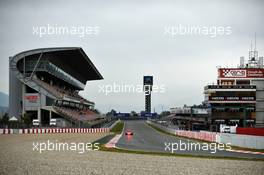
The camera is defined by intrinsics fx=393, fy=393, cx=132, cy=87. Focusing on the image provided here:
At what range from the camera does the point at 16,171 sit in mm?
13383

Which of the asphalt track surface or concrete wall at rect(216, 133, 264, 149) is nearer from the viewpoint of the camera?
the asphalt track surface

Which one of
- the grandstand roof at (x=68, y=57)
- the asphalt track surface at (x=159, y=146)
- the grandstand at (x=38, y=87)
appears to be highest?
the grandstand roof at (x=68, y=57)

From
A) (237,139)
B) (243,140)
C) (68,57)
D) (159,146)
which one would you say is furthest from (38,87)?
(243,140)

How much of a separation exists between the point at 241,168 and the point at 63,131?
131 feet

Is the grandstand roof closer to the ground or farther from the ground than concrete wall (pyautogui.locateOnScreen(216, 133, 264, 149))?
farther from the ground

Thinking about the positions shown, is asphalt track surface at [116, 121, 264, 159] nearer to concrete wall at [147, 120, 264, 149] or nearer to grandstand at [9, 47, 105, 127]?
concrete wall at [147, 120, 264, 149]

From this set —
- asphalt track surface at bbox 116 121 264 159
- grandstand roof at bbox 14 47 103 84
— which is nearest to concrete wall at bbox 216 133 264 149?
asphalt track surface at bbox 116 121 264 159

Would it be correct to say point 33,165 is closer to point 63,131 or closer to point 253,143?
point 253,143

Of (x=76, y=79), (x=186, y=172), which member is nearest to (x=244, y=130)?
(x=186, y=172)

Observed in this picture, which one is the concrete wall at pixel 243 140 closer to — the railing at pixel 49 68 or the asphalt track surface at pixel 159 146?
the asphalt track surface at pixel 159 146

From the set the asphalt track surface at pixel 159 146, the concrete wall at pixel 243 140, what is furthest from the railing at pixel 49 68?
the concrete wall at pixel 243 140

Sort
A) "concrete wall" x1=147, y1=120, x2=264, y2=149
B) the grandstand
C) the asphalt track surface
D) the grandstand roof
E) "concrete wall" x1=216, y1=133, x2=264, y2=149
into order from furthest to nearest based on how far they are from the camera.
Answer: the grandstand roof
the grandstand
"concrete wall" x1=147, y1=120, x2=264, y2=149
"concrete wall" x1=216, y1=133, x2=264, y2=149
the asphalt track surface

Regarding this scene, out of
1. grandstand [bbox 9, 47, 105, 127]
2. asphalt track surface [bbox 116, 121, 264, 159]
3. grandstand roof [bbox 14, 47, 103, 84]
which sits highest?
grandstand roof [bbox 14, 47, 103, 84]

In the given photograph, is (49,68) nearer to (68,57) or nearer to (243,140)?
(68,57)
